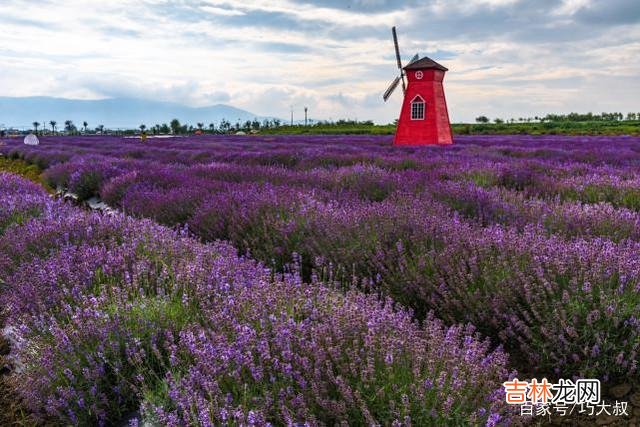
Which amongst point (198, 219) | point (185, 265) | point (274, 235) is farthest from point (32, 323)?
point (198, 219)

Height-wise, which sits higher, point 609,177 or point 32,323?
point 609,177

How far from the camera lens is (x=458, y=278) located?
10.7ft

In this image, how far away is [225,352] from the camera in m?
1.94

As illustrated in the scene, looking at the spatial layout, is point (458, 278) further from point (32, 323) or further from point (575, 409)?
point (32, 323)

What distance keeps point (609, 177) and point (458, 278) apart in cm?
440

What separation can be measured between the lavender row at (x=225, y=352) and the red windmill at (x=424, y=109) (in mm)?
19817

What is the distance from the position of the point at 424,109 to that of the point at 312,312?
834 inches

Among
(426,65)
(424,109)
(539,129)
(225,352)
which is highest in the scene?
(426,65)

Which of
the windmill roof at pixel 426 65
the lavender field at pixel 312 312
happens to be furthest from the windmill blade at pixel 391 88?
the lavender field at pixel 312 312

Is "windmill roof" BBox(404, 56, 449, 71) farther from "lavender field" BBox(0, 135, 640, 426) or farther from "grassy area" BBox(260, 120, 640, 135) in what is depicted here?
"lavender field" BBox(0, 135, 640, 426)

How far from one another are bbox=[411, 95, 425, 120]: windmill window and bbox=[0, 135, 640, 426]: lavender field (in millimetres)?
17836

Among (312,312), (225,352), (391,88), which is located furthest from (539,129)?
(225,352)

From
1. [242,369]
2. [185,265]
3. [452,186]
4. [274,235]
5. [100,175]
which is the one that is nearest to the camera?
[242,369]

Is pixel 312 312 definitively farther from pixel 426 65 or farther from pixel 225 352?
pixel 426 65
